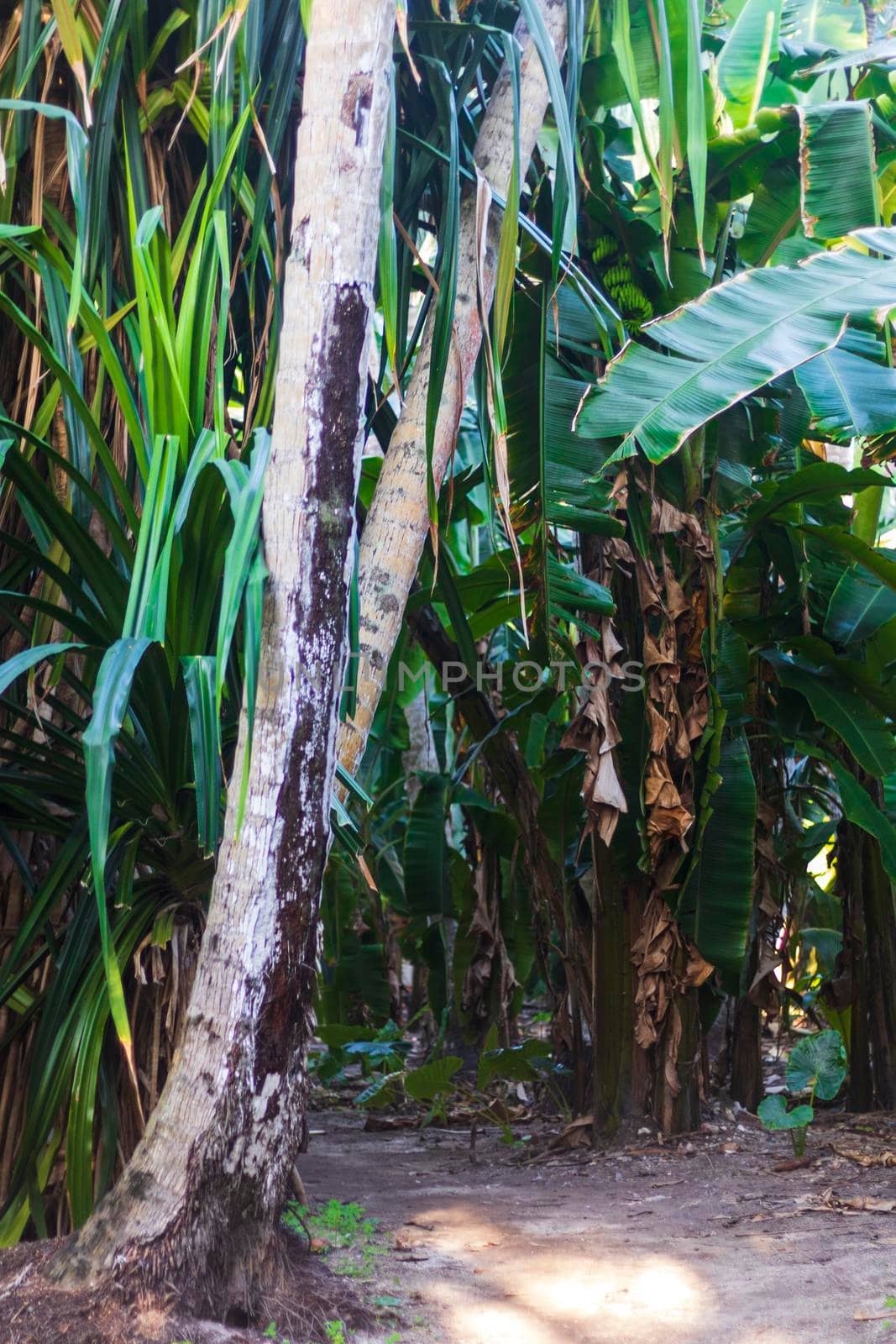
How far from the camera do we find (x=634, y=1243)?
8.13 ft

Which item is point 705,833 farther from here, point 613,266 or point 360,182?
point 360,182

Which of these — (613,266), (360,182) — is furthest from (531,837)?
(360,182)

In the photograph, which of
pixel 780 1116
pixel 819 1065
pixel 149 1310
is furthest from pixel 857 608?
pixel 149 1310

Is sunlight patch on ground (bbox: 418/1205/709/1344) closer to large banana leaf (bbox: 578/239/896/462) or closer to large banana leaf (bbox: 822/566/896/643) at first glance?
large banana leaf (bbox: 578/239/896/462)

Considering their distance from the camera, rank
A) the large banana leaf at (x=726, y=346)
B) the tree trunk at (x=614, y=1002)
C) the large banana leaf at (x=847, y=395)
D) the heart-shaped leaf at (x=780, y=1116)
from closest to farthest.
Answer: the large banana leaf at (x=726, y=346), the large banana leaf at (x=847, y=395), the heart-shaped leaf at (x=780, y=1116), the tree trunk at (x=614, y=1002)

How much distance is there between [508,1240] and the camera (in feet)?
8.13

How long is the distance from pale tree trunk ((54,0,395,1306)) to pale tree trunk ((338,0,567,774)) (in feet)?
1.37

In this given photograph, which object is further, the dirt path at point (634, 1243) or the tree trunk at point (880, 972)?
the tree trunk at point (880, 972)

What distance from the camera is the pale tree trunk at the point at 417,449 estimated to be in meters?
2.34

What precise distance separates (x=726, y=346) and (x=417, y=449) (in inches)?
33.9

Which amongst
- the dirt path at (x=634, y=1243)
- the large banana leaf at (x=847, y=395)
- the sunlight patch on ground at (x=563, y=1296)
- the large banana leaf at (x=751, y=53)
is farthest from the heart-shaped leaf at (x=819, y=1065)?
the large banana leaf at (x=751, y=53)

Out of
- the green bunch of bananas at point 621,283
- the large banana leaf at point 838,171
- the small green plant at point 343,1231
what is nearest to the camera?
the small green plant at point 343,1231

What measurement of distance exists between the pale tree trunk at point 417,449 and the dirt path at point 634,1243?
3.54 feet

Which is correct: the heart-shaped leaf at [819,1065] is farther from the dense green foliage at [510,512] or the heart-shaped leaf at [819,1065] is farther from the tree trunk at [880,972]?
the tree trunk at [880,972]
